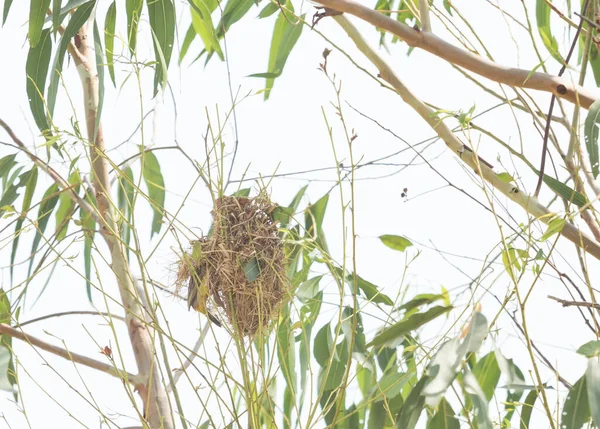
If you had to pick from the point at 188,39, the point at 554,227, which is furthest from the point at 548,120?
the point at 188,39

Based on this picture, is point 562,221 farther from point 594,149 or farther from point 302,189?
point 302,189

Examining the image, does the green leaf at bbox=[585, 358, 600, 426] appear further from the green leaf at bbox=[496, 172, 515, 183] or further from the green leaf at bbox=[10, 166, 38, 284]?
the green leaf at bbox=[10, 166, 38, 284]

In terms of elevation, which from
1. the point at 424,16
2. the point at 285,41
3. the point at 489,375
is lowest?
the point at 489,375

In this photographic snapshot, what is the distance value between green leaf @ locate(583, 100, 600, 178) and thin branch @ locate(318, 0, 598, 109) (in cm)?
2

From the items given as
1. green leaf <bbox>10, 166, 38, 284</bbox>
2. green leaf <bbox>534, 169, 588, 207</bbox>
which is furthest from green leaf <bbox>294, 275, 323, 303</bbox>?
green leaf <bbox>10, 166, 38, 284</bbox>

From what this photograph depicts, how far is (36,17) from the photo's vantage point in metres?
1.26

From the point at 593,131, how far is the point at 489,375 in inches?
21.7

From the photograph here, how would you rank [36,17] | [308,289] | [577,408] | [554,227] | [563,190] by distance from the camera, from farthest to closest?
[308,289], [36,17], [563,190], [577,408], [554,227]

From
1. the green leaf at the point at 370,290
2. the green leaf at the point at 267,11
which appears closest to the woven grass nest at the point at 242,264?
the green leaf at the point at 370,290

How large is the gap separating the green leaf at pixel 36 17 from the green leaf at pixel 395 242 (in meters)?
0.61

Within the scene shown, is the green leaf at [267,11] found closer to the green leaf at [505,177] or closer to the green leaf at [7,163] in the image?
the green leaf at [7,163]

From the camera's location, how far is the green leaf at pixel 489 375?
1.38m

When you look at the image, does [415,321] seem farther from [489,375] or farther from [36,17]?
[36,17]

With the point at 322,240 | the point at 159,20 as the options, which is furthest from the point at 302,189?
the point at 159,20
